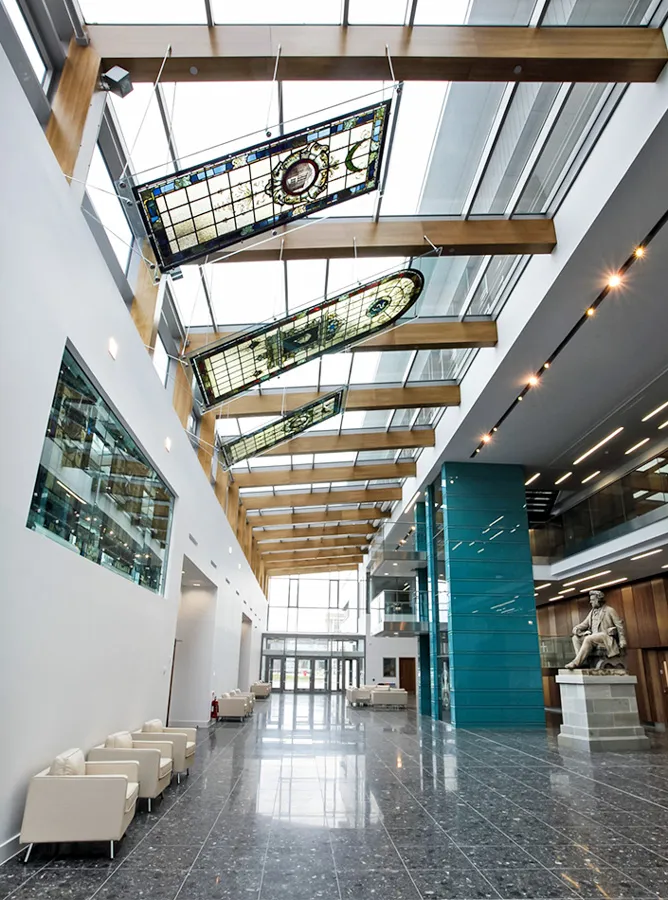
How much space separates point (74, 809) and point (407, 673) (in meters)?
30.0

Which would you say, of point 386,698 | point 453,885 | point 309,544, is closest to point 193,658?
point 386,698

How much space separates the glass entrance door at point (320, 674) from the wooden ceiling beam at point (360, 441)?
19839mm

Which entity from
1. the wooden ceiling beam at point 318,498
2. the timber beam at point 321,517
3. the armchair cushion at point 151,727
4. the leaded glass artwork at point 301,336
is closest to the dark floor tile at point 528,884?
the armchair cushion at point 151,727

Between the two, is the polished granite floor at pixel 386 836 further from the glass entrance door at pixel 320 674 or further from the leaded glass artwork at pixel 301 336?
the glass entrance door at pixel 320 674

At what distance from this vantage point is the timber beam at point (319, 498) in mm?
21672

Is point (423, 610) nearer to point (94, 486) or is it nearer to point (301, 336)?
point (301, 336)

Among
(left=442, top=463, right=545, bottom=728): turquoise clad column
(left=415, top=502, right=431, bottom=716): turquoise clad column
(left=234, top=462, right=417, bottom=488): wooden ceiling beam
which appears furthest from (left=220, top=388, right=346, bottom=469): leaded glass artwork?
(left=415, top=502, right=431, bottom=716): turquoise clad column

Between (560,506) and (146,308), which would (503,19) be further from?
(560,506)

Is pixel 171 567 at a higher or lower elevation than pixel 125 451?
lower

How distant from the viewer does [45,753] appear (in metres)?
5.19

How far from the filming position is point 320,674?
32.2 metres

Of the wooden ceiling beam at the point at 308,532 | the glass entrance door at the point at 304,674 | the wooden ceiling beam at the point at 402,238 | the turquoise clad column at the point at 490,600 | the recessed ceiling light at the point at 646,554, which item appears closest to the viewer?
the wooden ceiling beam at the point at 402,238

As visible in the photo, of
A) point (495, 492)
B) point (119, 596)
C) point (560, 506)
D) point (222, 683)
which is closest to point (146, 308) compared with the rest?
point (119, 596)

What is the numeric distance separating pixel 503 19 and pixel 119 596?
783 cm
